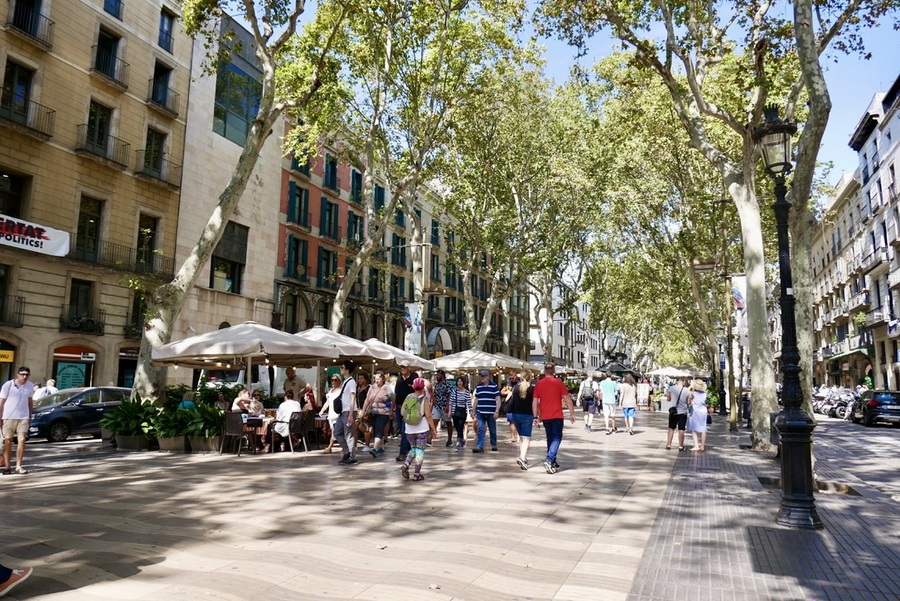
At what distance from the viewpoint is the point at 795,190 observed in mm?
10164

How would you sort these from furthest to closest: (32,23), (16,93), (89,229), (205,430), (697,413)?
(89,229) < (32,23) < (16,93) < (697,413) < (205,430)

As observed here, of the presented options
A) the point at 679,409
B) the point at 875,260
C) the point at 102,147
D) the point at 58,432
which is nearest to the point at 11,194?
the point at 102,147

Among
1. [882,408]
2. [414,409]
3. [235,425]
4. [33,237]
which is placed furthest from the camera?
[882,408]

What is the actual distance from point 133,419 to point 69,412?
13.6 ft

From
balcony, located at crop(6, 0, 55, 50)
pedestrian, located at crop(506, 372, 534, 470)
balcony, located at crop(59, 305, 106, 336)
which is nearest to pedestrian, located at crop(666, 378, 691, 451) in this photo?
pedestrian, located at crop(506, 372, 534, 470)

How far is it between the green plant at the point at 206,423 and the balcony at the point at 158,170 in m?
15.0

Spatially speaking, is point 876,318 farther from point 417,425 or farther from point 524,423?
point 417,425

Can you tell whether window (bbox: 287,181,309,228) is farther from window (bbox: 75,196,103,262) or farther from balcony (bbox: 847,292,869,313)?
balcony (bbox: 847,292,869,313)

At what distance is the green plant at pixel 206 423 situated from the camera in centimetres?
1280

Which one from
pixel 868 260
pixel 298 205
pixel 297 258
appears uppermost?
pixel 298 205

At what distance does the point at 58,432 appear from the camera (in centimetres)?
1571

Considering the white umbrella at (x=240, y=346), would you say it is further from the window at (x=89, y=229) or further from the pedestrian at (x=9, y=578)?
the window at (x=89, y=229)

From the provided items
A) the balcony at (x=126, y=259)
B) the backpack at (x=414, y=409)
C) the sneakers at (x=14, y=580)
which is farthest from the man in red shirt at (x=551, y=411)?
the balcony at (x=126, y=259)

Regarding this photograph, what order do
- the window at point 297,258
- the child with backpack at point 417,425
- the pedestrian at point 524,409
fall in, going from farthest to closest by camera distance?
the window at point 297,258
the pedestrian at point 524,409
the child with backpack at point 417,425
